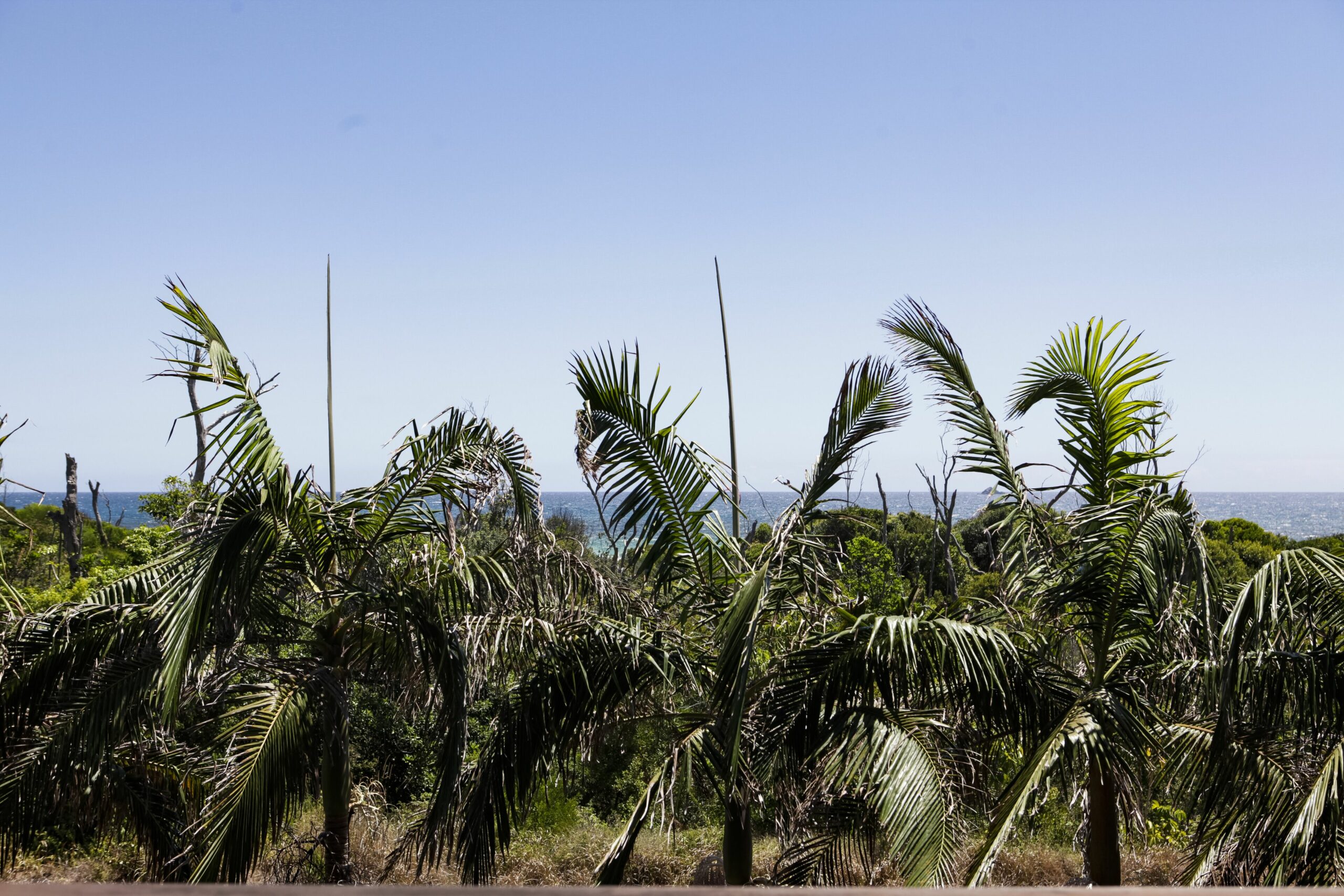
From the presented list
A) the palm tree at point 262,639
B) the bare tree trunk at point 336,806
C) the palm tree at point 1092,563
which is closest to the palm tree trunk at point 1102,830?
the palm tree at point 1092,563

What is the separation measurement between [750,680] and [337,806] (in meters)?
2.65

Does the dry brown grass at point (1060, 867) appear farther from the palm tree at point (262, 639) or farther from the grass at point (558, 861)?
the palm tree at point (262, 639)

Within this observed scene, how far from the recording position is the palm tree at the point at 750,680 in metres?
4.39

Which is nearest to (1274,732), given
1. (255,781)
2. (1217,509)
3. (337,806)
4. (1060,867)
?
(1060,867)

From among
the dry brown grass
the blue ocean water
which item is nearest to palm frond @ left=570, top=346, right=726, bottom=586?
the dry brown grass

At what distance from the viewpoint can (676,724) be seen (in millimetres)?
5922

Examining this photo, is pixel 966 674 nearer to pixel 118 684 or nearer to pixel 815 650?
pixel 815 650

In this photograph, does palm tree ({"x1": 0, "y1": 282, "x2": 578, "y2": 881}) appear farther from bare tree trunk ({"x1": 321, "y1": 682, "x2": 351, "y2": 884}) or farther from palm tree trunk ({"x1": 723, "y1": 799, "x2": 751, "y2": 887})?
palm tree trunk ({"x1": 723, "y1": 799, "x2": 751, "y2": 887})

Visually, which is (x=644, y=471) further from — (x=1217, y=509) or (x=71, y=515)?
(x=1217, y=509)

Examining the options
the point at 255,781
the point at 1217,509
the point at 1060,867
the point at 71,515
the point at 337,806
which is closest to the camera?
the point at 255,781

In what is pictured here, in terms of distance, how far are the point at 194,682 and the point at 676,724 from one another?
281 cm

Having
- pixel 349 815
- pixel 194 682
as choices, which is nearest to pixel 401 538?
pixel 194 682

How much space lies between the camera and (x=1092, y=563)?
5117 millimetres

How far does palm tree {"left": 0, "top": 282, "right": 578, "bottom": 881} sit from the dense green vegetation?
2 cm
